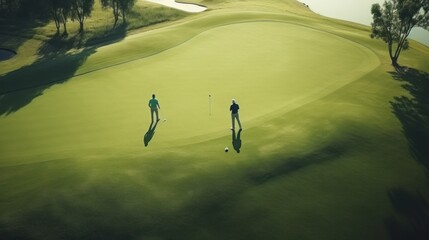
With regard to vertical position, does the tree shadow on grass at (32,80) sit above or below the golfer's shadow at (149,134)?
below

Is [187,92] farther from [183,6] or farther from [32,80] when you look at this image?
[183,6]

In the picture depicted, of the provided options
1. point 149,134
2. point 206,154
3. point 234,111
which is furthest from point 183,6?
point 206,154

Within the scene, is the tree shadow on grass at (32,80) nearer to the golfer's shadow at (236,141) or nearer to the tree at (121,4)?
the golfer's shadow at (236,141)

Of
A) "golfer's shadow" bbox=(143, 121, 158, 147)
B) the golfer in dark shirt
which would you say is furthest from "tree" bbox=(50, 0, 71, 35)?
the golfer in dark shirt

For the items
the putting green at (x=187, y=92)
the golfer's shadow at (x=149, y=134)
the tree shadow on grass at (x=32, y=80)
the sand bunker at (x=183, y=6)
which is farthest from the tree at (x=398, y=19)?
the sand bunker at (x=183, y=6)

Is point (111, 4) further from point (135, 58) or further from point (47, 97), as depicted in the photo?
point (47, 97)

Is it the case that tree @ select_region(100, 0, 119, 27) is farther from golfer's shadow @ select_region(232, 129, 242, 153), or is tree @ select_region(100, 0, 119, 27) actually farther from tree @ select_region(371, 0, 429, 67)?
golfer's shadow @ select_region(232, 129, 242, 153)

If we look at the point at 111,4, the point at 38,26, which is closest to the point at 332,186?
the point at 111,4
